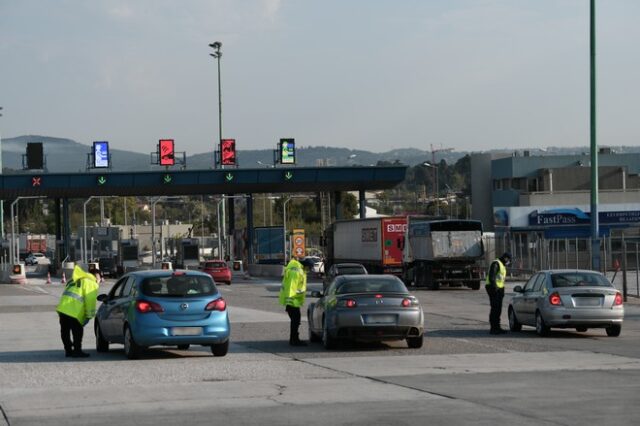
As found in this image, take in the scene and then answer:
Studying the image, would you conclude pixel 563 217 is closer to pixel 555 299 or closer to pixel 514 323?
pixel 514 323

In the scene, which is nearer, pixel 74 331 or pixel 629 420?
pixel 629 420

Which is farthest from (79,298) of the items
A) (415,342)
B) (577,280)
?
(577,280)

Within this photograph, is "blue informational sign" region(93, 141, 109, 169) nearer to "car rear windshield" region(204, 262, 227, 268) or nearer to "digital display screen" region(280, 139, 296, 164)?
"car rear windshield" region(204, 262, 227, 268)

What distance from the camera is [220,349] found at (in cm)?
2017

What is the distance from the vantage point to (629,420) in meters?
11.7

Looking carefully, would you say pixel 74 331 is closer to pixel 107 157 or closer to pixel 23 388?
pixel 23 388

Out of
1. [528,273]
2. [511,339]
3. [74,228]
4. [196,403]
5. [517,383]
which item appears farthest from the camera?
[74,228]

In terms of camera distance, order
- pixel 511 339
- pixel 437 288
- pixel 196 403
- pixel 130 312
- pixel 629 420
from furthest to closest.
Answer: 1. pixel 437 288
2. pixel 511 339
3. pixel 130 312
4. pixel 196 403
5. pixel 629 420

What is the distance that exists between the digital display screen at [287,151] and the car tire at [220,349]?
173 feet

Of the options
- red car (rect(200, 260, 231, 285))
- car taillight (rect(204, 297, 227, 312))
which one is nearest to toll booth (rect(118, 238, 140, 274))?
red car (rect(200, 260, 231, 285))

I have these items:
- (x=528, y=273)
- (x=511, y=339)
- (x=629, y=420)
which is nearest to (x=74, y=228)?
(x=528, y=273)

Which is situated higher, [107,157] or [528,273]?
[107,157]

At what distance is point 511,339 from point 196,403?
11.6m

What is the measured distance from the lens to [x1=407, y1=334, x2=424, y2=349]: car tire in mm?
21328
